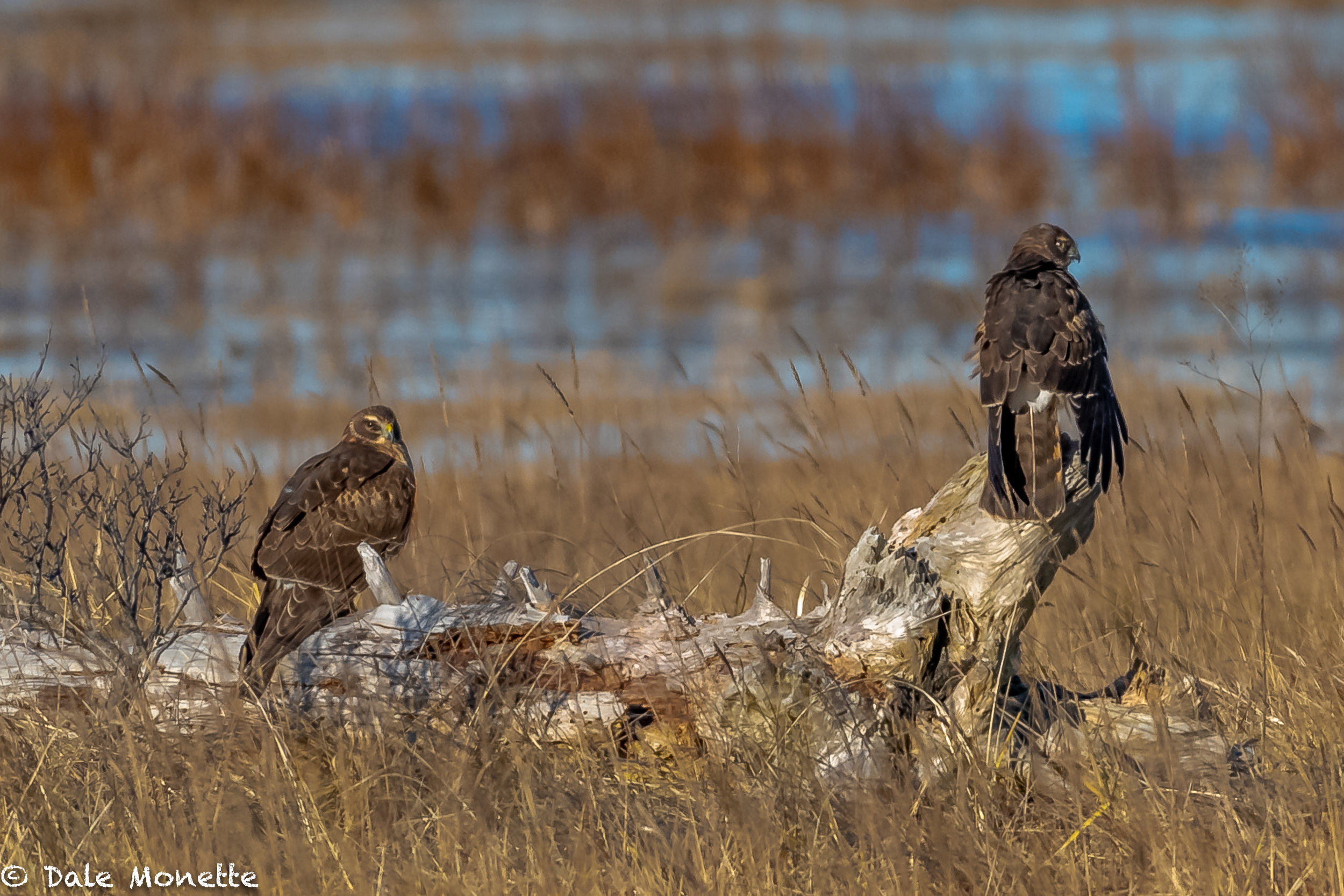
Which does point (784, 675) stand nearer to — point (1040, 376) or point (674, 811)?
point (674, 811)

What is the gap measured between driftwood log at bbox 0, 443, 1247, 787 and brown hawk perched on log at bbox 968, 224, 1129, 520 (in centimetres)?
9

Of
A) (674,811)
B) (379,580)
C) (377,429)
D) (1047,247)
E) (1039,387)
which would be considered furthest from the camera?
(377,429)

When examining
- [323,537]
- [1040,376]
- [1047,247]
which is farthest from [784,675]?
→ [1047,247]

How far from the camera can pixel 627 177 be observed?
53.9 feet

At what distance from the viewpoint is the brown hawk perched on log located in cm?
332

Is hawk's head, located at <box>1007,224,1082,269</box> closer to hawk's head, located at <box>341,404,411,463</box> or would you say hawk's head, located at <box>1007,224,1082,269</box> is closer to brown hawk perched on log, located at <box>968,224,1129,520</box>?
brown hawk perched on log, located at <box>968,224,1129,520</box>

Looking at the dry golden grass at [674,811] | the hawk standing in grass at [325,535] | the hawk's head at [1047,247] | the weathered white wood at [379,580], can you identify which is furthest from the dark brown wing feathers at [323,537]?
the hawk's head at [1047,247]

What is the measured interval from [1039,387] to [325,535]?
2.28m

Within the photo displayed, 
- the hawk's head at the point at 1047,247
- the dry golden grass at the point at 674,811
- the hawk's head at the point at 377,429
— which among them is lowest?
the dry golden grass at the point at 674,811

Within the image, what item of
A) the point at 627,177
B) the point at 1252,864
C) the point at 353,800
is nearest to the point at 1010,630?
the point at 1252,864

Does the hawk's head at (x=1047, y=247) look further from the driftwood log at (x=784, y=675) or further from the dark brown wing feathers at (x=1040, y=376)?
the driftwood log at (x=784, y=675)

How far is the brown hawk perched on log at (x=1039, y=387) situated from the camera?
10.9 ft

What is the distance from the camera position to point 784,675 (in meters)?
3.07

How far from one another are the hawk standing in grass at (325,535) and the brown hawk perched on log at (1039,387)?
75.2 inches
